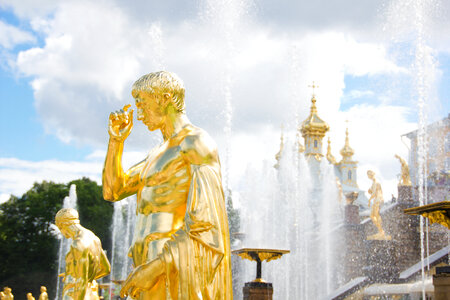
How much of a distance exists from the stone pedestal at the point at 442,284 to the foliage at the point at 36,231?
31832 mm

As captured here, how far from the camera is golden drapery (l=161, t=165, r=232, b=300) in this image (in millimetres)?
3402

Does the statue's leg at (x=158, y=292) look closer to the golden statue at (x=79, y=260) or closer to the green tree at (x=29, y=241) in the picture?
the golden statue at (x=79, y=260)

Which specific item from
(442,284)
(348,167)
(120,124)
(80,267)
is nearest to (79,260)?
(80,267)

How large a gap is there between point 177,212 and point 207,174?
314mm

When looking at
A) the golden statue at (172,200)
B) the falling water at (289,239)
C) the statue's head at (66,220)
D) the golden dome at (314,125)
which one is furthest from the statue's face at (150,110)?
the golden dome at (314,125)

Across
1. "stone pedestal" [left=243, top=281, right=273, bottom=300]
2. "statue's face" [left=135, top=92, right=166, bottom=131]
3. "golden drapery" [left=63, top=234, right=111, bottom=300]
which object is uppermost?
"statue's face" [left=135, top=92, right=166, bottom=131]

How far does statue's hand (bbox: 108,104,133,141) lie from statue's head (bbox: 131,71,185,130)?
0.10 m

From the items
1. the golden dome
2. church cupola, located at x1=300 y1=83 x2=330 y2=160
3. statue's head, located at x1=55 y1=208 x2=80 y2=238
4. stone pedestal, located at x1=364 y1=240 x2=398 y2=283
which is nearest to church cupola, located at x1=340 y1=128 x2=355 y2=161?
church cupola, located at x1=300 y1=83 x2=330 y2=160

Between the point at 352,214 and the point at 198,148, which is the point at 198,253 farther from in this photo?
the point at 352,214

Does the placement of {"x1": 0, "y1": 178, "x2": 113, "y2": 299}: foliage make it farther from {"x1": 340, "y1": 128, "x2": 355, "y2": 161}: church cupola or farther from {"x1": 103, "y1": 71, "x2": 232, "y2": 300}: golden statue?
{"x1": 103, "y1": 71, "x2": 232, "y2": 300}: golden statue

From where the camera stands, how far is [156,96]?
3.90m

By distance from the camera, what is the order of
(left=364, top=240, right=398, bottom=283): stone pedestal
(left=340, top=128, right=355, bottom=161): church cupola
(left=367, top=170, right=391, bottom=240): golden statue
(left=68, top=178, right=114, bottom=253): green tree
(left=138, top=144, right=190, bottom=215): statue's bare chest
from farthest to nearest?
(left=340, top=128, right=355, bottom=161): church cupola < (left=68, top=178, right=114, bottom=253): green tree < (left=367, top=170, right=391, bottom=240): golden statue < (left=364, top=240, right=398, bottom=283): stone pedestal < (left=138, top=144, right=190, bottom=215): statue's bare chest

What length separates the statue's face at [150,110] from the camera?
3.91 metres

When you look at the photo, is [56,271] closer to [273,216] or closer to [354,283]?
[273,216]
